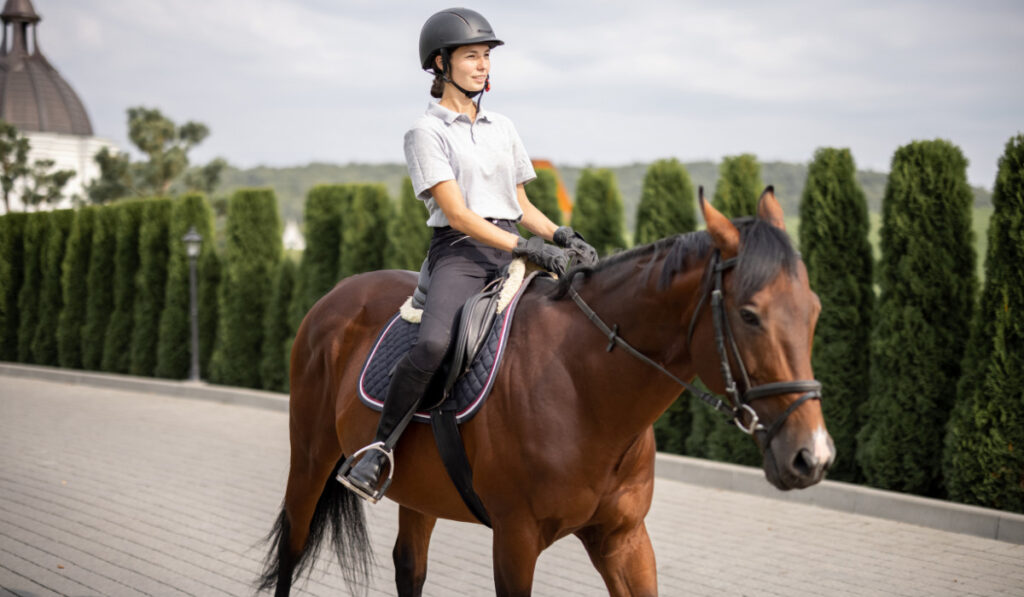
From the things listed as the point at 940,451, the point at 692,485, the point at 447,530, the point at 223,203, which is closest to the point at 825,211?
the point at 940,451

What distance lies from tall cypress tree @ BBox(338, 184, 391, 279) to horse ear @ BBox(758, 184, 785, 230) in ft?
35.2

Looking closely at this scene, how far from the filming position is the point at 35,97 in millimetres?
61500

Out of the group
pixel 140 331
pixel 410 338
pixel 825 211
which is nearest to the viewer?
pixel 410 338

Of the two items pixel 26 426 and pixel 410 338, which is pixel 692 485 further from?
pixel 26 426

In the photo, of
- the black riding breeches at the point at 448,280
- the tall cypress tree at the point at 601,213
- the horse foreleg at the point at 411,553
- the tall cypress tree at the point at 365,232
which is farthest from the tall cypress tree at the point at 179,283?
the black riding breeches at the point at 448,280

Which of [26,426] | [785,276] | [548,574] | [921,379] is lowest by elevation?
[26,426]

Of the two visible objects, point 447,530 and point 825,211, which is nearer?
point 447,530

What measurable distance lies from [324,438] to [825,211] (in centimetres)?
561

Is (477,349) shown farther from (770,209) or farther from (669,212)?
(669,212)

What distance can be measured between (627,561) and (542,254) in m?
1.19

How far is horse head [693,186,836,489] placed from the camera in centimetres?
244

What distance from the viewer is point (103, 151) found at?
1577 inches

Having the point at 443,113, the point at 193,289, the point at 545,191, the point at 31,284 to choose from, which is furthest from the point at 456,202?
the point at 31,284

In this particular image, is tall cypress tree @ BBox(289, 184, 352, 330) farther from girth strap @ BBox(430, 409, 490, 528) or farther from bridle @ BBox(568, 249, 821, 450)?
bridle @ BBox(568, 249, 821, 450)
